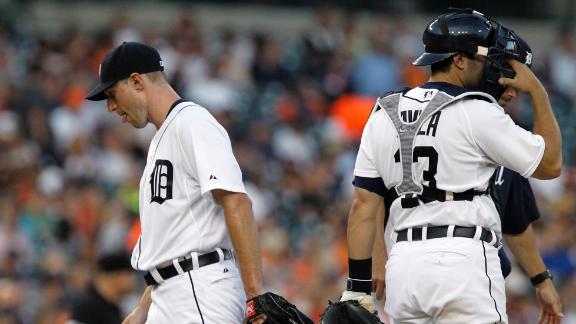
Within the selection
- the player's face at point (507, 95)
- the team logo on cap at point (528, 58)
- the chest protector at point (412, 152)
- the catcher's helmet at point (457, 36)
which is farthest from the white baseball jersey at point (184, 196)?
the team logo on cap at point (528, 58)

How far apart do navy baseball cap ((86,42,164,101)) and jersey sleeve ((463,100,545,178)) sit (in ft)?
5.20

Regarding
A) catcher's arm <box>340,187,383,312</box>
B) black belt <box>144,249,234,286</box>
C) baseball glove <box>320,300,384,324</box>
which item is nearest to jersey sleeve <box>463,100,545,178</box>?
catcher's arm <box>340,187,383,312</box>

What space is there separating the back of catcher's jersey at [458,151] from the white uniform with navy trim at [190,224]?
0.80m

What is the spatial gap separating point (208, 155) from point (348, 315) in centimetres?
97

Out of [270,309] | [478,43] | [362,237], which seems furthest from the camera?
[362,237]

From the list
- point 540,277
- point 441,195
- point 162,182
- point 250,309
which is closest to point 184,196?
point 162,182

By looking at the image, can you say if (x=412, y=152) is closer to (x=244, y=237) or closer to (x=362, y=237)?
(x=362, y=237)

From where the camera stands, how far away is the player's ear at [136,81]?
5664mm

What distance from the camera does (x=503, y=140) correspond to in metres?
5.09

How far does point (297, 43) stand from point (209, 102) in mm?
2882

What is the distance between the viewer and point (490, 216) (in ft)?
17.2

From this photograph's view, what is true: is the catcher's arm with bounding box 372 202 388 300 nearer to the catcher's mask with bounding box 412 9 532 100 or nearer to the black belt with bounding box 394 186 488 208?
the black belt with bounding box 394 186 488 208

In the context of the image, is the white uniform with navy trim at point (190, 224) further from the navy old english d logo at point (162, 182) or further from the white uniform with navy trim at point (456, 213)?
the white uniform with navy trim at point (456, 213)

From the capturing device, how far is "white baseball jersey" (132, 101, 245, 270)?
17.9ft
